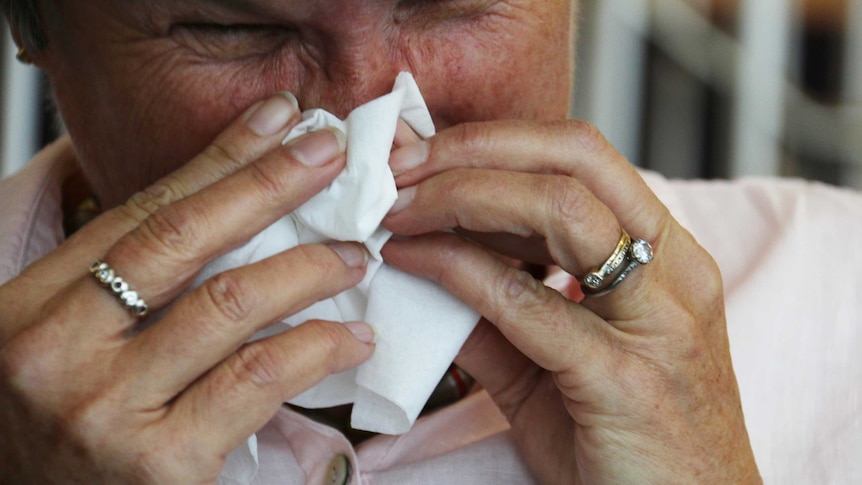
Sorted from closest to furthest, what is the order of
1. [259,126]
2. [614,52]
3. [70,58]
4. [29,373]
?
[29,373] → [259,126] → [70,58] → [614,52]

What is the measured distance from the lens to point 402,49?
4.52 ft

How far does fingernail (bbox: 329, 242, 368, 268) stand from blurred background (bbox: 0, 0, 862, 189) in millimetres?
4046

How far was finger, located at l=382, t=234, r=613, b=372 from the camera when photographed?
1.29 meters

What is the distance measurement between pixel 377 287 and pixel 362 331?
66mm

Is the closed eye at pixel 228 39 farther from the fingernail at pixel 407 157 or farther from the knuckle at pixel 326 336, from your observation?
the knuckle at pixel 326 336

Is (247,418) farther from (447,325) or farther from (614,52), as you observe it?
(614,52)

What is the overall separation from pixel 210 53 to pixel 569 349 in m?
0.68

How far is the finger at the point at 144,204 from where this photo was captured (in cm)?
127

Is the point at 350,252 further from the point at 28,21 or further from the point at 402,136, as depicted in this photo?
the point at 28,21

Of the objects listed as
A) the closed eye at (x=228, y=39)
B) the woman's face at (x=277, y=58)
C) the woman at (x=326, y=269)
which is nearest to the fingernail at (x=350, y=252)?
the woman at (x=326, y=269)

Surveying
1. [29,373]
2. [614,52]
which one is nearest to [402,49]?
[29,373]

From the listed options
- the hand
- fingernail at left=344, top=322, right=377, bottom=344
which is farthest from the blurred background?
fingernail at left=344, top=322, right=377, bottom=344

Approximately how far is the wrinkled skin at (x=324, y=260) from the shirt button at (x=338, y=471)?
0.84 feet

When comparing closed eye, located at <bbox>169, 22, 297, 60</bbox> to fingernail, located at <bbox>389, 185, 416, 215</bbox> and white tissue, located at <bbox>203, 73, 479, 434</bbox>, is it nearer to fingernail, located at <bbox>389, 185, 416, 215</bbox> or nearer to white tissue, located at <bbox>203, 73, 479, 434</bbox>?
white tissue, located at <bbox>203, 73, 479, 434</bbox>
